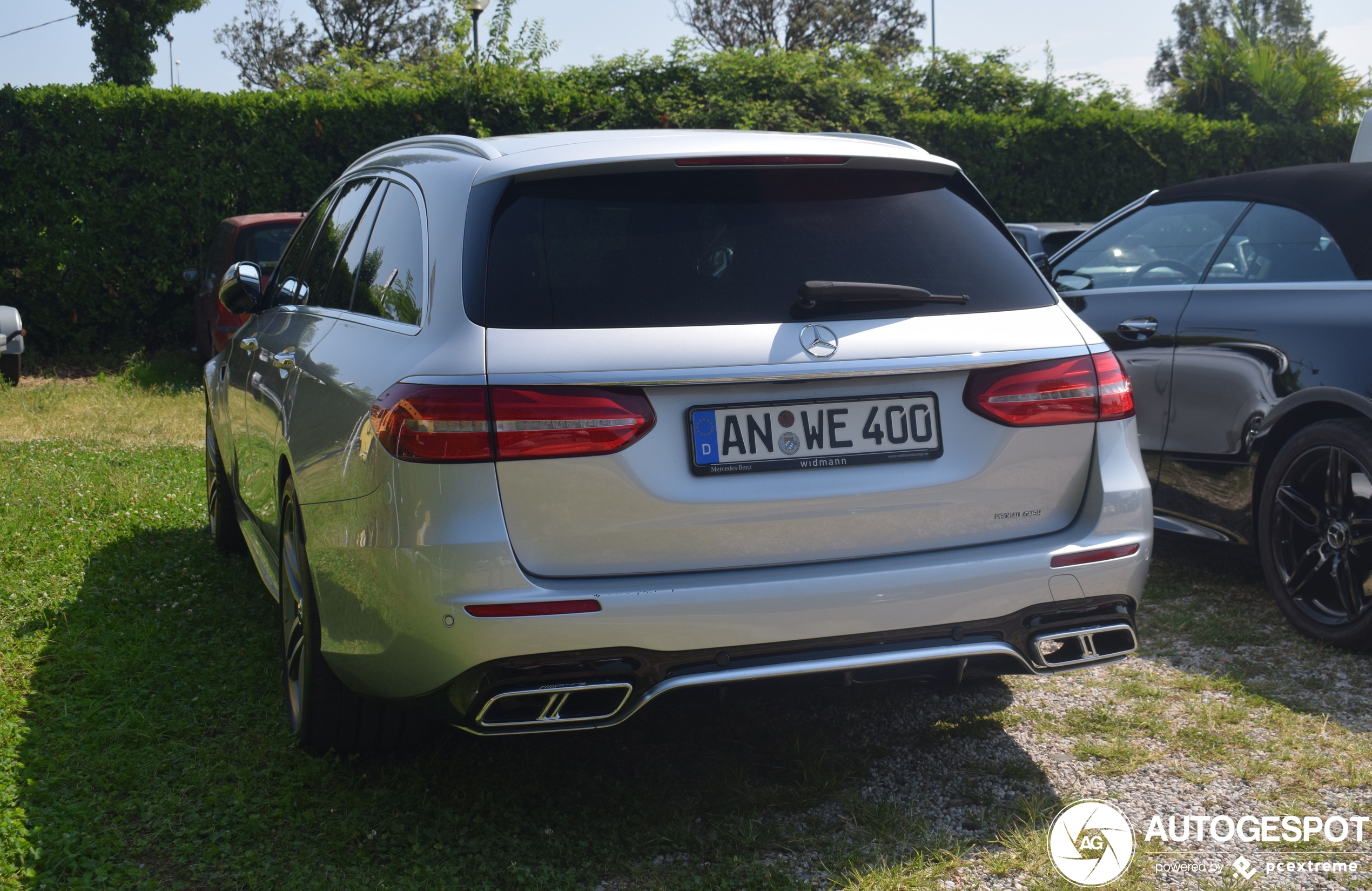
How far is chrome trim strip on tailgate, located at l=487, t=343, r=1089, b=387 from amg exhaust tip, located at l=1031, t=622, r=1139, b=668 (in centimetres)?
64

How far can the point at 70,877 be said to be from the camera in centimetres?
270

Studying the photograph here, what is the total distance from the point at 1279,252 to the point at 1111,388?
6.72 feet

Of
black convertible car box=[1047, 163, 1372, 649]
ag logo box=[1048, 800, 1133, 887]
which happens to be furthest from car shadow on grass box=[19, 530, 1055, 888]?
black convertible car box=[1047, 163, 1372, 649]

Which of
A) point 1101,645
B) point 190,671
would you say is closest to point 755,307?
point 1101,645

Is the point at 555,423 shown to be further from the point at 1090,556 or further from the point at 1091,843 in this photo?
the point at 1091,843

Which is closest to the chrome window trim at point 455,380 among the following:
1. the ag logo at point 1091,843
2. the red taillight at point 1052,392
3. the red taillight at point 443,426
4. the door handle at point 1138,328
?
the red taillight at point 443,426

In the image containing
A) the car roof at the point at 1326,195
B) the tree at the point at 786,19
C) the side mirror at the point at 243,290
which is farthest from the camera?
the tree at the point at 786,19

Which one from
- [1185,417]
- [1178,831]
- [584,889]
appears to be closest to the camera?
[584,889]

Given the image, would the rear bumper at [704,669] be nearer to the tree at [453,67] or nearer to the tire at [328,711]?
the tire at [328,711]

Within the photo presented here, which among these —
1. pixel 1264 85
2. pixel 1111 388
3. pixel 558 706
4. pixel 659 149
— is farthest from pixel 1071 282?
pixel 1264 85

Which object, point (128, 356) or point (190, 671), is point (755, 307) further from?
point (128, 356)

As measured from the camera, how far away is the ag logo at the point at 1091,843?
2676 millimetres

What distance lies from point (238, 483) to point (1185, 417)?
3658mm

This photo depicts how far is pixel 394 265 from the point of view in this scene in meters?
3.11
